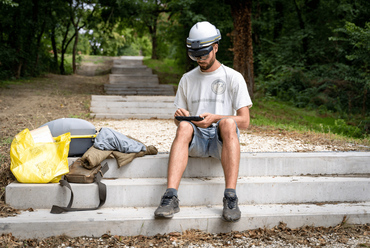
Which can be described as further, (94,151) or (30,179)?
(94,151)

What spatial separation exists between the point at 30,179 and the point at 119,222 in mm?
926

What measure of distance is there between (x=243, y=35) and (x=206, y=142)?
613 cm

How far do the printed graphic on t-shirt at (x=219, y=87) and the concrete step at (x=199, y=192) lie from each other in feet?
2.80

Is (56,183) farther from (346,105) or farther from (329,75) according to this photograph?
(329,75)

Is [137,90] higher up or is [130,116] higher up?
[137,90]

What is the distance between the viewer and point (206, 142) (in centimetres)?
314

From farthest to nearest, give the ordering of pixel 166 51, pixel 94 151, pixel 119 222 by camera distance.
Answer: pixel 166 51, pixel 94 151, pixel 119 222

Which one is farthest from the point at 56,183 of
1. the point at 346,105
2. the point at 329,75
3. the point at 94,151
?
the point at 329,75

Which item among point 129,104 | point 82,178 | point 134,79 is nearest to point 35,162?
point 82,178

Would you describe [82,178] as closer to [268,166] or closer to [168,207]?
[168,207]

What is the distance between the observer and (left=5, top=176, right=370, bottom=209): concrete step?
296 cm

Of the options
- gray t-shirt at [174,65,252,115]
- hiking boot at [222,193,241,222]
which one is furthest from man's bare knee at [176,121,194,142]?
hiking boot at [222,193,241,222]

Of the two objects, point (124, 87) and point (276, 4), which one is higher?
point (276, 4)

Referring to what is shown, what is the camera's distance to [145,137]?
503 cm
